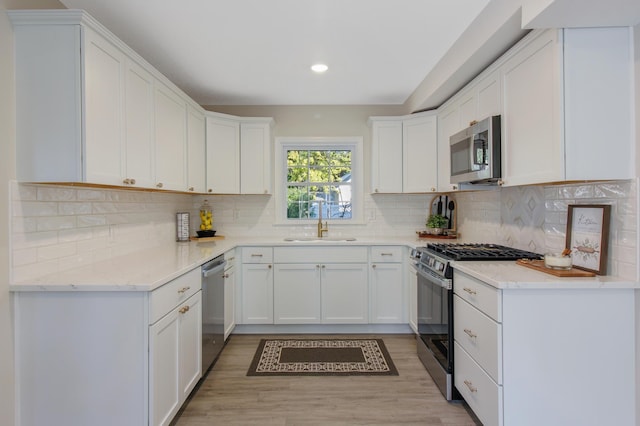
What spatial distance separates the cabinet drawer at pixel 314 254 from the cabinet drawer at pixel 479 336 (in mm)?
1337

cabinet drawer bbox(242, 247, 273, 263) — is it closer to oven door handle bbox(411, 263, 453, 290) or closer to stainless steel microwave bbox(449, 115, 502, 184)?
oven door handle bbox(411, 263, 453, 290)

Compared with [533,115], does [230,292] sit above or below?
below

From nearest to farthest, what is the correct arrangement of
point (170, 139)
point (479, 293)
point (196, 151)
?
point (479, 293) < point (170, 139) < point (196, 151)

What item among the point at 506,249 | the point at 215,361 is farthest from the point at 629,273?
the point at 215,361

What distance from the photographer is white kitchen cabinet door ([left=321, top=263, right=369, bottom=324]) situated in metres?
3.38

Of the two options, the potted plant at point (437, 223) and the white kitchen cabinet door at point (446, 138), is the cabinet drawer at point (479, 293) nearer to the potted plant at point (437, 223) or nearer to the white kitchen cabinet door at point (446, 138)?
the white kitchen cabinet door at point (446, 138)

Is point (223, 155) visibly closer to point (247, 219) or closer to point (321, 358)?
point (247, 219)

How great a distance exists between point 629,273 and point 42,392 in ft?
9.59

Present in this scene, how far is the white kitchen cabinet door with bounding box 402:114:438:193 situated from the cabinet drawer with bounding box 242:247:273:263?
161cm

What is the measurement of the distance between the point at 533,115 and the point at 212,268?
2353mm

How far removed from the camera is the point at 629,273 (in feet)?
5.39

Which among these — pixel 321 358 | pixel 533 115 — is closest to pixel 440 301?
pixel 321 358

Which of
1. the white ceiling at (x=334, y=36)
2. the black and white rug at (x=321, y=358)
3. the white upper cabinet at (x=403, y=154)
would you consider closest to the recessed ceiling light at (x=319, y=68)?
the white ceiling at (x=334, y=36)

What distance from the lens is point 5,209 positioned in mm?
1612
